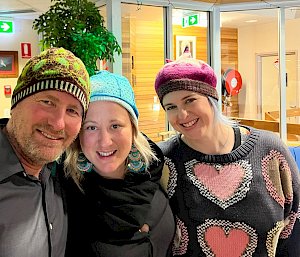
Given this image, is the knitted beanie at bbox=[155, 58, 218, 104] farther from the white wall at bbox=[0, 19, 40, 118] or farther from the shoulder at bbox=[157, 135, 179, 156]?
the white wall at bbox=[0, 19, 40, 118]

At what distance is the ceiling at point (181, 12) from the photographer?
18.2ft

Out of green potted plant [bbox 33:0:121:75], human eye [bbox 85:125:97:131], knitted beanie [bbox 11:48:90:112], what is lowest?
human eye [bbox 85:125:97:131]

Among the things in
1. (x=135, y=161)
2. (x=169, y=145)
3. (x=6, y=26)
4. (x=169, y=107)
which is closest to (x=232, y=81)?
(x=6, y=26)

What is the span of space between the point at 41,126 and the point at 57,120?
5cm

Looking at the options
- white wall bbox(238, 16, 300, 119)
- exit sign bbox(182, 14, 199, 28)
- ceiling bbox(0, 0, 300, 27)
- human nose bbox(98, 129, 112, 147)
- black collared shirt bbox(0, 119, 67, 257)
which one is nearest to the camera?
black collared shirt bbox(0, 119, 67, 257)

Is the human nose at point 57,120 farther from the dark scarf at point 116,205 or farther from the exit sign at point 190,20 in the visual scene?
the exit sign at point 190,20

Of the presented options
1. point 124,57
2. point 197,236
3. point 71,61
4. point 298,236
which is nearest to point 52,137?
A: point 71,61

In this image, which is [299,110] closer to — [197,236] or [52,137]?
[197,236]

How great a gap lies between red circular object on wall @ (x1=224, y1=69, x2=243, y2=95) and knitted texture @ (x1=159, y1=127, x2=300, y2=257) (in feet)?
15.8

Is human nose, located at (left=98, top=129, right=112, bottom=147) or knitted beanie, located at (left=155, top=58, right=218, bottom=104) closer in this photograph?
human nose, located at (left=98, top=129, right=112, bottom=147)

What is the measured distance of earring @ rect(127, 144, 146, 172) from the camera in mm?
1722

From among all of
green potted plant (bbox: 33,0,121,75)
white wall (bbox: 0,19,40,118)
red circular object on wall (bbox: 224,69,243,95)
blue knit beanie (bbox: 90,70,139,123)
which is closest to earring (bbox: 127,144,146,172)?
blue knit beanie (bbox: 90,70,139,123)

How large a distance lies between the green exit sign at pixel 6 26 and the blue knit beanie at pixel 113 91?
5.51m

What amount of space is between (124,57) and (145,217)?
12.4 ft
